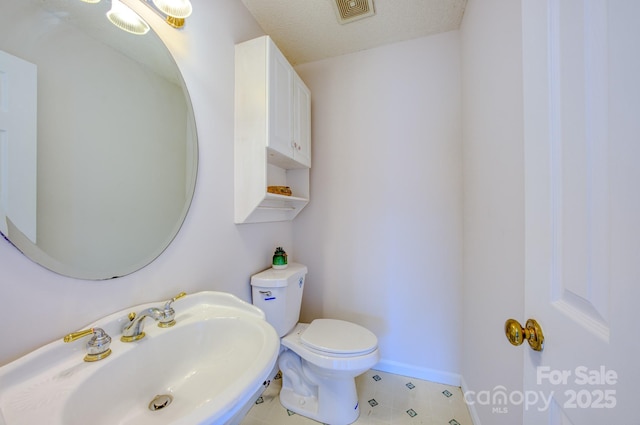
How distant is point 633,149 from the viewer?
29 cm

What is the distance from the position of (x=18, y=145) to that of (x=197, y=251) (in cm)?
61

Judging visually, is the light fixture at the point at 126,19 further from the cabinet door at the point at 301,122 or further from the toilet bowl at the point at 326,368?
the toilet bowl at the point at 326,368

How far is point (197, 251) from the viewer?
40.4 inches

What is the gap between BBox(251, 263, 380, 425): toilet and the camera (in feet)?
3.77

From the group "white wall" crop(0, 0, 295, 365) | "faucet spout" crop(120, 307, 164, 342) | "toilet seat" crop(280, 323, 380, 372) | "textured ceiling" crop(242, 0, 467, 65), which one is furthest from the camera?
"textured ceiling" crop(242, 0, 467, 65)

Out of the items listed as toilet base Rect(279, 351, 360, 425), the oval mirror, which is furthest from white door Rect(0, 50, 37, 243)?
toilet base Rect(279, 351, 360, 425)

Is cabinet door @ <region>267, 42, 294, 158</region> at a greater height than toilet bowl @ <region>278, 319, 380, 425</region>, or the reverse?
cabinet door @ <region>267, 42, 294, 158</region>

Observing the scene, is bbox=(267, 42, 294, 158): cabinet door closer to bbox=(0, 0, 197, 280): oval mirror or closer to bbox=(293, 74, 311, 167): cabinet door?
bbox=(293, 74, 311, 167): cabinet door

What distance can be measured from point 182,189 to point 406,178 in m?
1.38

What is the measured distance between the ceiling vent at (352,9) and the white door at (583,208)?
3.68 feet

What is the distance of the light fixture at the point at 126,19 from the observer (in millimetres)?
752

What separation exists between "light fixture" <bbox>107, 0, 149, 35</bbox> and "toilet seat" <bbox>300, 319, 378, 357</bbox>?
1.54 metres

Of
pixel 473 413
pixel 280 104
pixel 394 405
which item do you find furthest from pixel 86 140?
pixel 473 413

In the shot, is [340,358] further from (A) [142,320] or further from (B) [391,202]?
(B) [391,202]
